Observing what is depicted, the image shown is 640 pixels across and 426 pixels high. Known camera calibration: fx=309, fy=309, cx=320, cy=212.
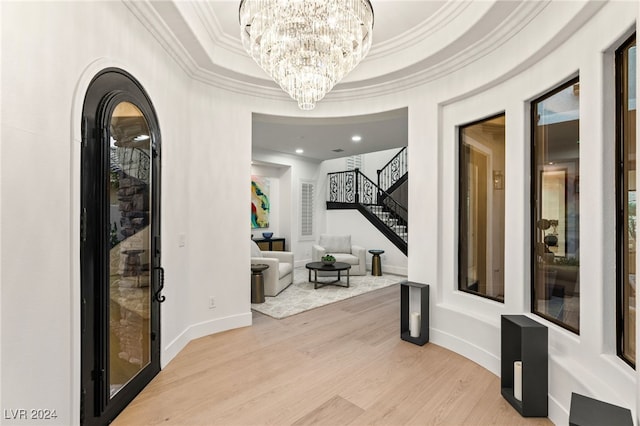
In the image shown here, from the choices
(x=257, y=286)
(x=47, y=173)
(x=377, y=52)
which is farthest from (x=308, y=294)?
(x=47, y=173)

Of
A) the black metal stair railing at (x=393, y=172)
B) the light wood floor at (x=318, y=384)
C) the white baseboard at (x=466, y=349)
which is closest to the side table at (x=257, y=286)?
the light wood floor at (x=318, y=384)

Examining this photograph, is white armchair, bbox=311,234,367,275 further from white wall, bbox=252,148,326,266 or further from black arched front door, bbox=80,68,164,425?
black arched front door, bbox=80,68,164,425

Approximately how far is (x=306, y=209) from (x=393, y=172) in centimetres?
313


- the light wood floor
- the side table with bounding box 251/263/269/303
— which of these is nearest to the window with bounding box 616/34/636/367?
the light wood floor

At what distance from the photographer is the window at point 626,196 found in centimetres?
176

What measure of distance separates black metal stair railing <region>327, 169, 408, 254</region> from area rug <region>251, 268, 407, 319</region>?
1.62 m

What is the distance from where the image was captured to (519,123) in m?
2.70

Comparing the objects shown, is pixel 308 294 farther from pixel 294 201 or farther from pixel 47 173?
pixel 47 173

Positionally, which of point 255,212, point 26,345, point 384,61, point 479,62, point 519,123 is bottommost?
point 26,345

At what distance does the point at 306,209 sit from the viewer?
Answer: 29.7 feet

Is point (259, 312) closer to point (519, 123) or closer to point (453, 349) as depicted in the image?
point (453, 349)

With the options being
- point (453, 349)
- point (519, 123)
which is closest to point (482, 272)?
point (453, 349)

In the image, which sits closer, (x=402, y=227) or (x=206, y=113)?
(x=206, y=113)

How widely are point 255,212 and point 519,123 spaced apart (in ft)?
22.1
